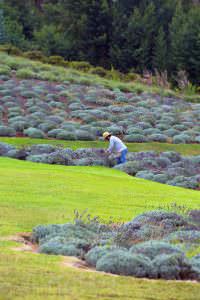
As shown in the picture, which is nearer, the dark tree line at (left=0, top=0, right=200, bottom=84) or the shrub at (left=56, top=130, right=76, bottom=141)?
the shrub at (left=56, top=130, right=76, bottom=141)

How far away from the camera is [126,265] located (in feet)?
32.3

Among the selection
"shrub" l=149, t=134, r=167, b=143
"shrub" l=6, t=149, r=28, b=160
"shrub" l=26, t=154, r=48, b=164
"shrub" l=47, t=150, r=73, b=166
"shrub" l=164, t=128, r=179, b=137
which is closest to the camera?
"shrub" l=26, t=154, r=48, b=164

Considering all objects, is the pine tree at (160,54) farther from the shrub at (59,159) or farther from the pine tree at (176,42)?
the shrub at (59,159)

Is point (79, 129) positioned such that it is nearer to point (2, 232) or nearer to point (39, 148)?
point (39, 148)

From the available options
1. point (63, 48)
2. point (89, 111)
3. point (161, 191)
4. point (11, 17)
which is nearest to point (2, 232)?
point (161, 191)

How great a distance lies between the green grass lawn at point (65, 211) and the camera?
28.8 feet

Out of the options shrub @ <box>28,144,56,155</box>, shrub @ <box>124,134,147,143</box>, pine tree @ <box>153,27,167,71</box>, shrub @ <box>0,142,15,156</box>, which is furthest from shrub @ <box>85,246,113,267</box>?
pine tree @ <box>153,27,167,71</box>

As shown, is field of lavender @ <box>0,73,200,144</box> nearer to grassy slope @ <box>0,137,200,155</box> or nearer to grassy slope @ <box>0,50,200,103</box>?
grassy slope @ <box>0,137,200,155</box>

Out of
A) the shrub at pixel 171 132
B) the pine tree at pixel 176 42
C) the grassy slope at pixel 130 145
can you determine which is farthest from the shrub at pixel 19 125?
the pine tree at pixel 176 42

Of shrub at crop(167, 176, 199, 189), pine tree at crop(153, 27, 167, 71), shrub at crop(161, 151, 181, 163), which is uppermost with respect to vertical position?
shrub at crop(167, 176, 199, 189)

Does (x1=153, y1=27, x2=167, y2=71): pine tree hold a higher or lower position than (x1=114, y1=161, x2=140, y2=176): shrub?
lower

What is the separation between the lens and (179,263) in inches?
394

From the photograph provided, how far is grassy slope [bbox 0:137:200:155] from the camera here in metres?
26.1

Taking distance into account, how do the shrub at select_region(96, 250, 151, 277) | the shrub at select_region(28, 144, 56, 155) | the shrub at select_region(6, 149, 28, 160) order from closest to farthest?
the shrub at select_region(96, 250, 151, 277) < the shrub at select_region(6, 149, 28, 160) < the shrub at select_region(28, 144, 56, 155)
